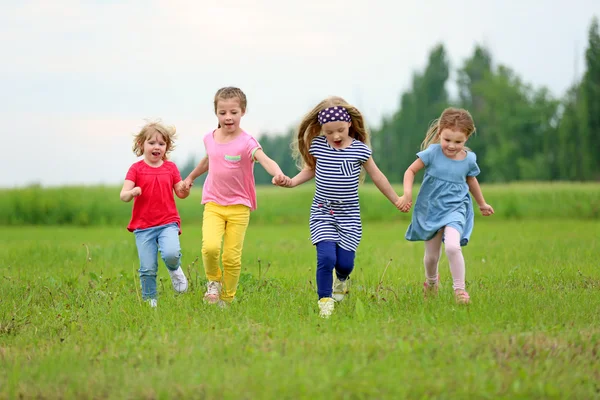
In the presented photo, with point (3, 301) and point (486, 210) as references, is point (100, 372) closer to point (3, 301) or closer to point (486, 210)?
point (3, 301)

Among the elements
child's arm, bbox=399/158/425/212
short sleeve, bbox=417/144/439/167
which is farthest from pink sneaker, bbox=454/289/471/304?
short sleeve, bbox=417/144/439/167

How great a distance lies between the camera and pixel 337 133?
7.39m

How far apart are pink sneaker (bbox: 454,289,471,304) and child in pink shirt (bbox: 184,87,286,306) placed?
7.51ft

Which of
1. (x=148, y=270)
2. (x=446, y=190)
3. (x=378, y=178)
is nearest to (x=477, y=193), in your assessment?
(x=446, y=190)

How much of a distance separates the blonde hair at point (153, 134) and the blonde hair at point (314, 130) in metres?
1.54

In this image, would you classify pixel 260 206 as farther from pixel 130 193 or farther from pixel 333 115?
pixel 333 115

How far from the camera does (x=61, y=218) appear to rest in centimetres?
2572

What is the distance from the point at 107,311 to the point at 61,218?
19.3m

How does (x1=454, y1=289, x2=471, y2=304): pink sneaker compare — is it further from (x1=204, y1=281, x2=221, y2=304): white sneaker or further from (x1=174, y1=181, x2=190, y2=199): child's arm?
(x1=174, y1=181, x2=190, y2=199): child's arm

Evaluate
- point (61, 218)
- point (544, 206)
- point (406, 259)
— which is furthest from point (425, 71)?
point (406, 259)

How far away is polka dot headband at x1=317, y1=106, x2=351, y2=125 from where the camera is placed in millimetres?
7379

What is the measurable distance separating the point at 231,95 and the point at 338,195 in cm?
158

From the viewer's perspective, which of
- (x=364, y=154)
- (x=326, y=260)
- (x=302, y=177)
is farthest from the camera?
(x=302, y=177)

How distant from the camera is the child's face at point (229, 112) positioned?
305 inches
